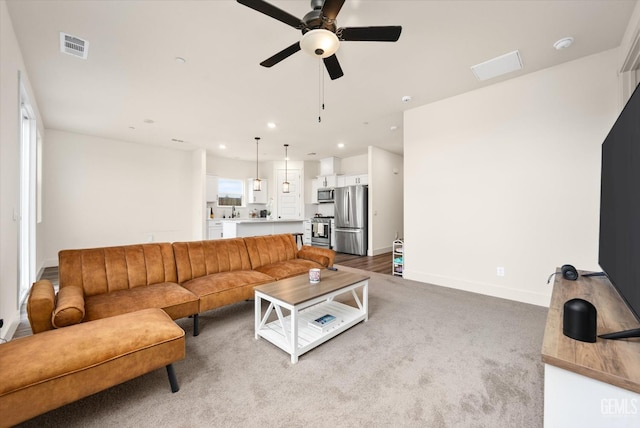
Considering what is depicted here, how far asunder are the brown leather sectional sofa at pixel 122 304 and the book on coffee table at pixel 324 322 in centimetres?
75

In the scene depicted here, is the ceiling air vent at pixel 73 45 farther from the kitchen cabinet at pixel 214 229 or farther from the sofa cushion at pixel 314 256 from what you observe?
the kitchen cabinet at pixel 214 229

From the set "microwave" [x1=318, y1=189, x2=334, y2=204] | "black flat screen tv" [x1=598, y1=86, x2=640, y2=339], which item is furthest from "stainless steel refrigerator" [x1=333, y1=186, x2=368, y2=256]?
"black flat screen tv" [x1=598, y1=86, x2=640, y2=339]

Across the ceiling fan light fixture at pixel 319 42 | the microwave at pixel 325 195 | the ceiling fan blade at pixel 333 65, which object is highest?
the ceiling fan blade at pixel 333 65

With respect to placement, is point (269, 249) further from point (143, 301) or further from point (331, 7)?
point (331, 7)

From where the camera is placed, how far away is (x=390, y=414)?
146 centimetres

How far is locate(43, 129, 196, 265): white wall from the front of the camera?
531 centimetres

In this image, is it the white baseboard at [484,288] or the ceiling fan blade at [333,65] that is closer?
the ceiling fan blade at [333,65]

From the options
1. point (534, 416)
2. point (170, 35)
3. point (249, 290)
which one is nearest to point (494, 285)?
point (534, 416)

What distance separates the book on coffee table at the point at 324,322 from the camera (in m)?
2.24

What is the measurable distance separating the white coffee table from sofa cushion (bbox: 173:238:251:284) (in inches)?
35.1

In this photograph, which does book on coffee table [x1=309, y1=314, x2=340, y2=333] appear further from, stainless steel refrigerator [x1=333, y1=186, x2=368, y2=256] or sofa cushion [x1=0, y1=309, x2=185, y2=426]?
stainless steel refrigerator [x1=333, y1=186, x2=368, y2=256]

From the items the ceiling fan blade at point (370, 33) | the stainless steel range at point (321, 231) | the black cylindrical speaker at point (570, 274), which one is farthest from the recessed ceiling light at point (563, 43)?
the stainless steel range at point (321, 231)

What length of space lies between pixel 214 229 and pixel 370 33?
6.41 metres

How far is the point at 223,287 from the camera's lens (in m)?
2.49
